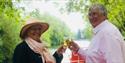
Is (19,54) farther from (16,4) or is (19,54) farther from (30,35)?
(16,4)

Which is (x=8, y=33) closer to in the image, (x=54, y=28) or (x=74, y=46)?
(x=54, y=28)

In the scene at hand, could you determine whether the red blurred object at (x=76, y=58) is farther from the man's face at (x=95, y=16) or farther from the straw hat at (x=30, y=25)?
the man's face at (x=95, y=16)

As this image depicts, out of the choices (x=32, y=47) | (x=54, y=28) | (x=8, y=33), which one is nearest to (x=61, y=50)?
(x=32, y=47)

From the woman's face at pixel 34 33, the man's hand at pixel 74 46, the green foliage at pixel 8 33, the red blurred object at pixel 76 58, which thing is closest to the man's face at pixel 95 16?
the man's hand at pixel 74 46

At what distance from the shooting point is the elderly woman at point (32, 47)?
2.54 m

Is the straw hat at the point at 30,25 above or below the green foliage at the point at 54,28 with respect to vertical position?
above

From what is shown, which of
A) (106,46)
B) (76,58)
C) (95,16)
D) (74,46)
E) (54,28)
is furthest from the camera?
(54,28)

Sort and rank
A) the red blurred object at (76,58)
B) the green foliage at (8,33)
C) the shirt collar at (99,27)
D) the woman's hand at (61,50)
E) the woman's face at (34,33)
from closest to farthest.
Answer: the shirt collar at (99,27), the woman's face at (34,33), the woman's hand at (61,50), the red blurred object at (76,58), the green foliage at (8,33)

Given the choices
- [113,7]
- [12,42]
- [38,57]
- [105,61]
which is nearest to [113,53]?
[105,61]

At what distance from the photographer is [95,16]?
2.35m

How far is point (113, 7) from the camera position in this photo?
8.96 meters

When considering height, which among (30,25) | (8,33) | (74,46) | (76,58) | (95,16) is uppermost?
(95,16)

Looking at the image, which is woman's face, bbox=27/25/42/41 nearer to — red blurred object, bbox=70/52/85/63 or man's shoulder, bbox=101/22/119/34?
red blurred object, bbox=70/52/85/63

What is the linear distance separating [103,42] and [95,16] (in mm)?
188
